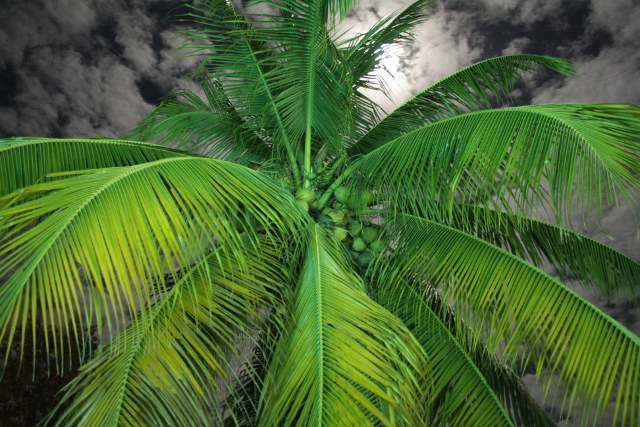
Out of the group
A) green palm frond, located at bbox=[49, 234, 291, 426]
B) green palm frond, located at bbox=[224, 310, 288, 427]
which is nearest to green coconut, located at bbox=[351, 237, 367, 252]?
green palm frond, located at bbox=[224, 310, 288, 427]

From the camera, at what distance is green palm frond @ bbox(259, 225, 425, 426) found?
1.53 m

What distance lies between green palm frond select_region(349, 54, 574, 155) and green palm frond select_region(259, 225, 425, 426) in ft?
4.53

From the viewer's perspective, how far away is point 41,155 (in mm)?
2090

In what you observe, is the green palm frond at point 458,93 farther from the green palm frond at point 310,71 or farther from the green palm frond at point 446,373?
the green palm frond at point 446,373

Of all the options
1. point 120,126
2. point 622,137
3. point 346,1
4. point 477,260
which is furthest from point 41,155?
point 120,126

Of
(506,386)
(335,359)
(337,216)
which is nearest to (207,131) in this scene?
(337,216)

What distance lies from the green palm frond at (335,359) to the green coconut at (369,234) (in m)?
0.53

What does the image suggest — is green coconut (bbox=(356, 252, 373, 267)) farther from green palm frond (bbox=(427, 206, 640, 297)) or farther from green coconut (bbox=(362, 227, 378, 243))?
green palm frond (bbox=(427, 206, 640, 297))

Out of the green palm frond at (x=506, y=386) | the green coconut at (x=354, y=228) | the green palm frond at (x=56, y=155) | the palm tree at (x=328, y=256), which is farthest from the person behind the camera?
the green coconut at (x=354, y=228)

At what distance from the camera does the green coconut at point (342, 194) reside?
2.64m

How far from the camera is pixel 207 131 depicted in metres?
3.48

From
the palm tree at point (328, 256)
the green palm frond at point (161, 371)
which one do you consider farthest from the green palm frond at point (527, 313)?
the green palm frond at point (161, 371)

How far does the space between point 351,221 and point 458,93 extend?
1.22 meters

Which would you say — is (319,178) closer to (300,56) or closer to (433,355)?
(300,56)
